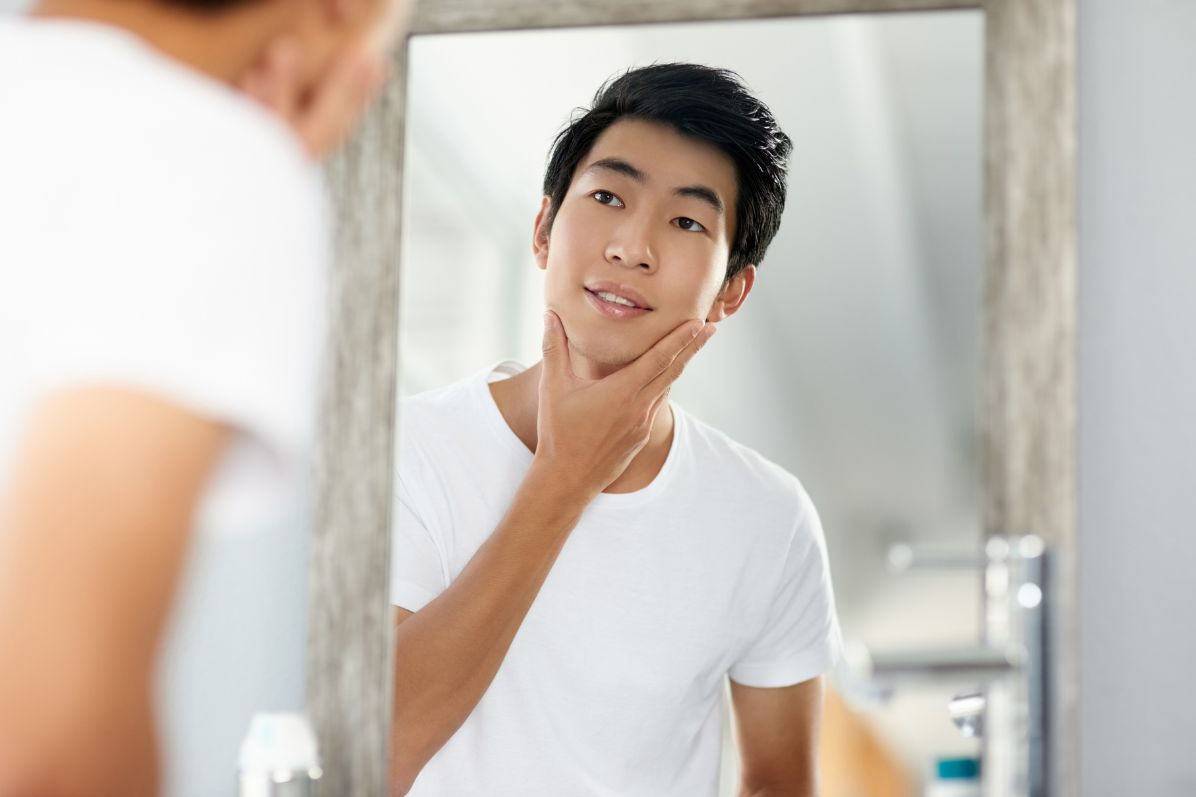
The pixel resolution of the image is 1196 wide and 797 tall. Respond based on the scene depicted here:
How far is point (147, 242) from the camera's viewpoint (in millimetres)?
521

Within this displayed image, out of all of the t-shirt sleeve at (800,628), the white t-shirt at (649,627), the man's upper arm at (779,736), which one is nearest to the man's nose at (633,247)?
the white t-shirt at (649,627)

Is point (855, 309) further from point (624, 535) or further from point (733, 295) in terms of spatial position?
point (624, 535)

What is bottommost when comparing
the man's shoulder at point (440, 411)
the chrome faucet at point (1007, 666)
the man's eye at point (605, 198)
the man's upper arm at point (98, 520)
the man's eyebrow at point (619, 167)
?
the chrome faucet at point (1007, 666)

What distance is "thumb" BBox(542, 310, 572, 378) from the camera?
3.19 feet

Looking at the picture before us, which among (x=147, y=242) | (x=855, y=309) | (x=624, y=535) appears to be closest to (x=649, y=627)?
(x=624, y=535)

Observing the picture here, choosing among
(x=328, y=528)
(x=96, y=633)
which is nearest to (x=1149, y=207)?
(x=328, y=528)

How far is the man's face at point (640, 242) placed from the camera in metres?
0.96

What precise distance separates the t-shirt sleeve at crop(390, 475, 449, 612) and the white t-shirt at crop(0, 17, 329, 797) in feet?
1.20

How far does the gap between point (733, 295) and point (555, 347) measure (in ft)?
0.50

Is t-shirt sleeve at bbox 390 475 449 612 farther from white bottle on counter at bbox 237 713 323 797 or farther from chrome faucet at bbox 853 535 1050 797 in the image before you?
chrome faucet at bbox 853 535 1050 797

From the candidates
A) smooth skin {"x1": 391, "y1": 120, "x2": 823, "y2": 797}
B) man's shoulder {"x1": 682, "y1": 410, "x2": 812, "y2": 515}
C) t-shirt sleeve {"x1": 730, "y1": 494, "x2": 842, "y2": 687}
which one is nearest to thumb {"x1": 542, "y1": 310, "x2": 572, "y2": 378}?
smooth skin {"x1": 391, "y1": 120, "x2": 823, "y2": 797}

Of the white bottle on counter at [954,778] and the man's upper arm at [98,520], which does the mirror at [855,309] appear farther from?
the man's upper arm at [98,520]

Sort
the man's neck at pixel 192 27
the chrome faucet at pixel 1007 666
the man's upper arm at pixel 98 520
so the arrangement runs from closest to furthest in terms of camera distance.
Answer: the man's upper arm at pixel 98 520, the man's neck at pixel 192 27, the chrome faucet at pixel 1007 666

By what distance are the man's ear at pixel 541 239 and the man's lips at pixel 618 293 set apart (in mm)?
45
